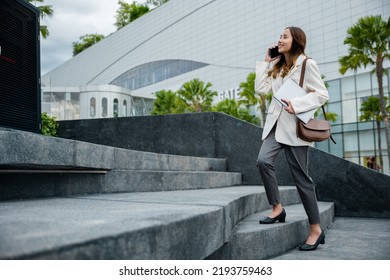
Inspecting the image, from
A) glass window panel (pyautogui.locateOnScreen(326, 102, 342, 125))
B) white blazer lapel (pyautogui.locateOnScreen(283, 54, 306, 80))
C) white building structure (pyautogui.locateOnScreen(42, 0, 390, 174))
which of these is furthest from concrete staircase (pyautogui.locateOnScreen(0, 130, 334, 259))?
glass window panel (pyautogui.locateOnScreen(326, 102, 342, 125))

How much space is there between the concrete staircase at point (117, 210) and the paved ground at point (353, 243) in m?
0.22

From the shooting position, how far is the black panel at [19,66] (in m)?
3.60

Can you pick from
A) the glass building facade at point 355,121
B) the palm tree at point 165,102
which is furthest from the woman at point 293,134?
the palm tree at point 165,102

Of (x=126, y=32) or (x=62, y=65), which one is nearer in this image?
(x=126, y=32)

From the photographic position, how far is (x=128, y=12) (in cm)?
6906

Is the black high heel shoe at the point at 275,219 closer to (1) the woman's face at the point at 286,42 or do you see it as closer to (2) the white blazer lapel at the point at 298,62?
(2) the white blazer lapel at the point at 298,62

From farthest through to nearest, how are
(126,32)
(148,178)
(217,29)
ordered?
(126,32), (217,29), (148,178)

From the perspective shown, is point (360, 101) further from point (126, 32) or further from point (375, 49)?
point (126, 32)

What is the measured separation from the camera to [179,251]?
5.47 feet

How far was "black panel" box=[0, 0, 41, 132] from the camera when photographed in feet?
11.8

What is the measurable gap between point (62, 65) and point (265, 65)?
79723 mm

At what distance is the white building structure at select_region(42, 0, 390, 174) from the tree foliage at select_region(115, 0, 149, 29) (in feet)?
23.5

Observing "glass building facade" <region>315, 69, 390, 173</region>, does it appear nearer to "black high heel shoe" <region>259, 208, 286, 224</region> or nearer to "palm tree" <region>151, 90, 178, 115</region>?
"palm tree" <region>151, 90, 178, 115</region>
